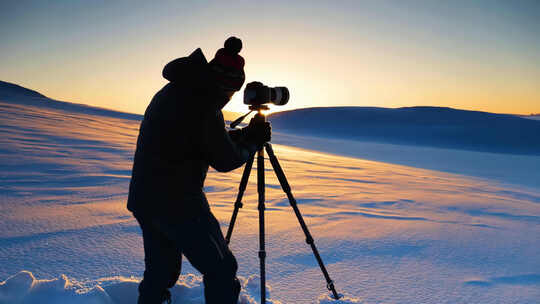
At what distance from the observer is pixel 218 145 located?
1.22 meters

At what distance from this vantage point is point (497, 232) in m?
3.55

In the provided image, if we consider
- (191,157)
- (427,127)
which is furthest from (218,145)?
(427,127)

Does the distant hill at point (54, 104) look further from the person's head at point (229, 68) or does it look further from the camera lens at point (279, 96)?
the person's head at point (229, 68)

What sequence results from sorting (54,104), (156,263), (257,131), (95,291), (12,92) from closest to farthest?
(156,263) < (257,131) < (95,291) < (54,104) < (12,92)

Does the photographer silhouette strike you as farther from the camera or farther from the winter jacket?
the camera

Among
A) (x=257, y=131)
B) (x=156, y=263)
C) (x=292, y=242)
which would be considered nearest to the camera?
(x=156, y=263)

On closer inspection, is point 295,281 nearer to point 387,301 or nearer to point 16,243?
point 387,301

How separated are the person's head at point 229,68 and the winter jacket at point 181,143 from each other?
0.12 ft

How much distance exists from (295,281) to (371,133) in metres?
29.2

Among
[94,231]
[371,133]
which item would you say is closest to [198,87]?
[94,231]

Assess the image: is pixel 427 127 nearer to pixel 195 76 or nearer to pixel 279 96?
pixel 279 96

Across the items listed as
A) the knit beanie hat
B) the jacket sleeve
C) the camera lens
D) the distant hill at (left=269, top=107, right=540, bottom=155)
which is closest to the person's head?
the knit beanie hat

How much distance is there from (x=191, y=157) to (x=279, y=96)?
728 mm

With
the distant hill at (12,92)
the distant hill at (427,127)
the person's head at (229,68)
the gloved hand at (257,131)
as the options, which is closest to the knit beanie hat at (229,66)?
the person's head at (229,68)
